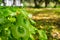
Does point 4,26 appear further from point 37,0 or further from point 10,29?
point 37,0

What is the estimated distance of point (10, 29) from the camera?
1.52 meters

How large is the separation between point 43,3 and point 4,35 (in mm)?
32303

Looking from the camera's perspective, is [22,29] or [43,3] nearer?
[22,29]

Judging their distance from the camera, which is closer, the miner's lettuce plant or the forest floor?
the miner's lettuce plant

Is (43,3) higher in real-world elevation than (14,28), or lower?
lower

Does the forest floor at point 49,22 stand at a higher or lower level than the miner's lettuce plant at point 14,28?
lower

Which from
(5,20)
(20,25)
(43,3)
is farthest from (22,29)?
(43,3)

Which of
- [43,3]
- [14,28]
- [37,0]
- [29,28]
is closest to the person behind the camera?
[14,28]

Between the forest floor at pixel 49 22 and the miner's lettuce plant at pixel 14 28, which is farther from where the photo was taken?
the forest floor at pixel 49 22

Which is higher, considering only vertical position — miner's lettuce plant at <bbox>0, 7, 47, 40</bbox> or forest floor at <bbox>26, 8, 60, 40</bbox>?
miner's lettuce plant at <bbox>0, 7, 47, 40</bbox>

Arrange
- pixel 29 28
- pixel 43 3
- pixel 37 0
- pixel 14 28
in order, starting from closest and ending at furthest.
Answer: pixel 14 28
pixel 29 28
pixel 37 0
pixel 43 3

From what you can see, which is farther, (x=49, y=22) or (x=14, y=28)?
(x=49, y=22)

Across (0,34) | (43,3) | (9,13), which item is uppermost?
(9,13)

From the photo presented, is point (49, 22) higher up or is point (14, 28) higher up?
point (14, 28)
